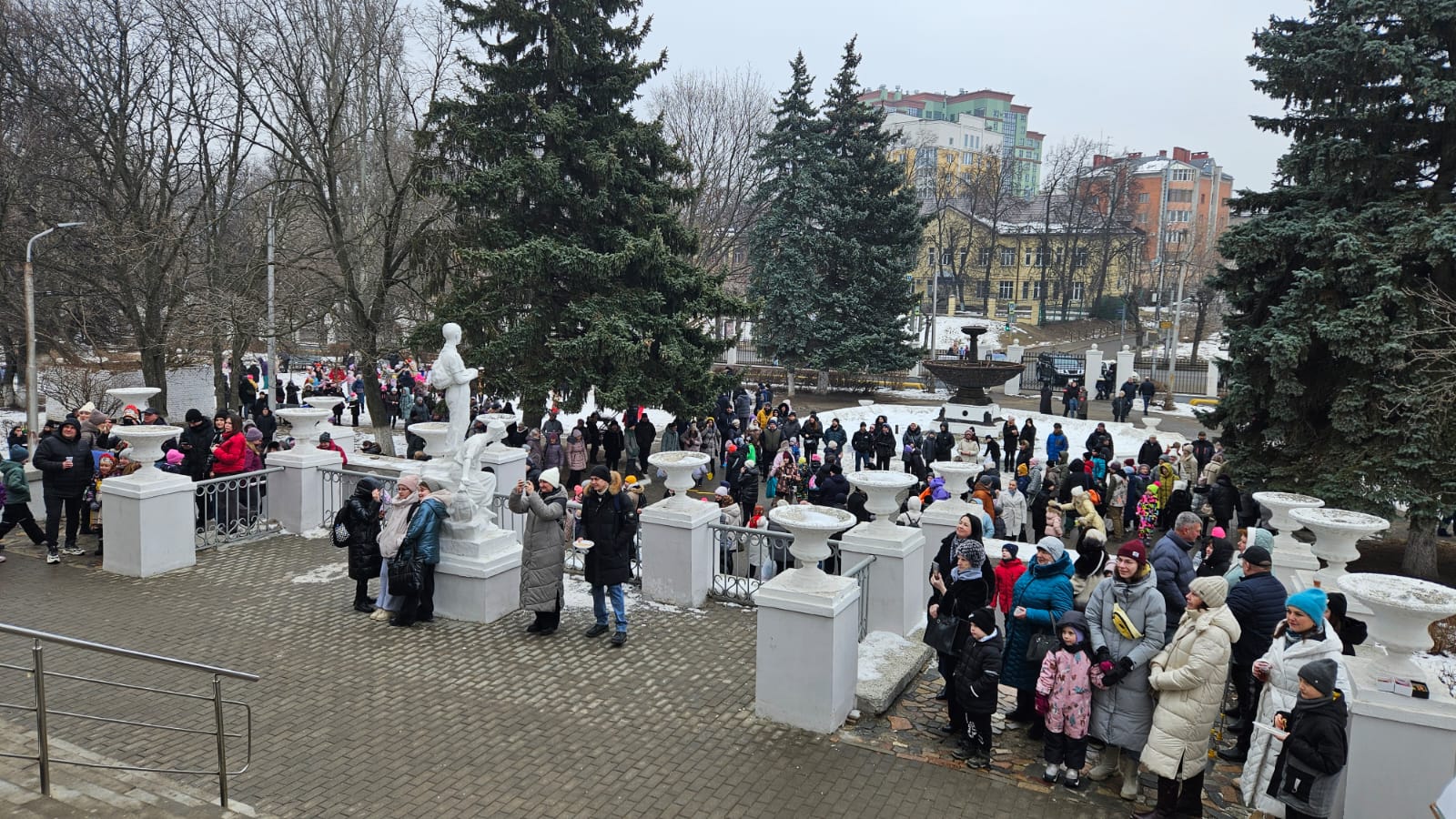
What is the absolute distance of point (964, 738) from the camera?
6668 mm

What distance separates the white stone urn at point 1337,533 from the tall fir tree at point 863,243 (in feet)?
90.4

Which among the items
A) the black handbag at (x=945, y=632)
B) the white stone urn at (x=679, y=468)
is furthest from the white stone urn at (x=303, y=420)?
the black handbag at (x=945, y=632)

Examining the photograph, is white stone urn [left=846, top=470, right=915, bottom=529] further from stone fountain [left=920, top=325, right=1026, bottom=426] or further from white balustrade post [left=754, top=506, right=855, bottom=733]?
stone fountain [left=920, top=325, right=1026, bottom=426]

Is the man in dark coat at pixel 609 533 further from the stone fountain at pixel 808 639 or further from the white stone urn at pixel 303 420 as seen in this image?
the white stone urn at pixel 303 420

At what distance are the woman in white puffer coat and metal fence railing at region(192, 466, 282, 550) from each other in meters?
11.0

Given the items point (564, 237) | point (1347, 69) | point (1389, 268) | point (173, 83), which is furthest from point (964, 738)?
point (173, 83)

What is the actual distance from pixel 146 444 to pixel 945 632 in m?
9.36

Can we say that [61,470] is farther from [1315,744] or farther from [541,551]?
[1315,744]

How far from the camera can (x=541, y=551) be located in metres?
8.66

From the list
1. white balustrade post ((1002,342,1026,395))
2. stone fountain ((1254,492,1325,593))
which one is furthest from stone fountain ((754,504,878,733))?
white balustrade post ((1002,342,1026,395))

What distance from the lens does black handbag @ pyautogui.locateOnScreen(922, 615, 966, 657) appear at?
6.75 metres

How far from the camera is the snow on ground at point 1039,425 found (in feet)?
82.6

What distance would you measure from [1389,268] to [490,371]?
17.0m

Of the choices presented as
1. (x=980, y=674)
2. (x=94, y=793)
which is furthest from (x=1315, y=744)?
(x=94, y=793)
